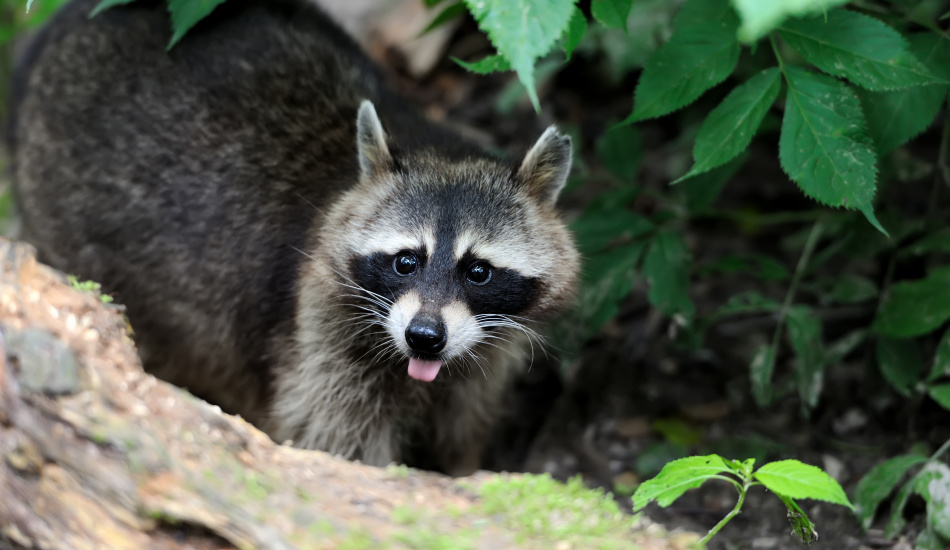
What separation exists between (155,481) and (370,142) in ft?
6.05

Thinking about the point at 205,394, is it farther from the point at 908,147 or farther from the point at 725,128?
the point at 908,147

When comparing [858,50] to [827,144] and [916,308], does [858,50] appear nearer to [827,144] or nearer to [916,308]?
[827,144]

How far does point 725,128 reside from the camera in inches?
112

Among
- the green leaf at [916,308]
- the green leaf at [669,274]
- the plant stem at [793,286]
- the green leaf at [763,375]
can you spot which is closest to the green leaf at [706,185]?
the green leaf at [669,274]

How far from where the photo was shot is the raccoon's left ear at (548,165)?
3426mm

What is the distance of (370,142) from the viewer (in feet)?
Answer: 11.4

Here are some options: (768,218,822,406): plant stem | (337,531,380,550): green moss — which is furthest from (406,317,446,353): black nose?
(768,218,822,406): plant stem

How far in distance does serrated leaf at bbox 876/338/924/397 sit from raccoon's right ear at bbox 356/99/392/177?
2206 mm

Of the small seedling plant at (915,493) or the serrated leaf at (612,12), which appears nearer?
the serrated leaf at (612,12)

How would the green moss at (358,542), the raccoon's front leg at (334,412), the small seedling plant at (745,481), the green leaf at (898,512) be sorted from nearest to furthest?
the green moss at (358,542)
the small seedling plant at (745,481)
the green leaf at (898,512)
the raccoon's front leg at (334,412)

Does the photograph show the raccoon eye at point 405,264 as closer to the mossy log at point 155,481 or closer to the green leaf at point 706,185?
the mossy log at point 155,481

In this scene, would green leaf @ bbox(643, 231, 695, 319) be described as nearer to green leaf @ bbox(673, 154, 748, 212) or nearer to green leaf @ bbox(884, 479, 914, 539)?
green leaf @ bbox(673, 154, 748, 212)

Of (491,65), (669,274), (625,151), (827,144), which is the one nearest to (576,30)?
(491,65)

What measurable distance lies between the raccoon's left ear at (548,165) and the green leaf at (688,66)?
543mm
